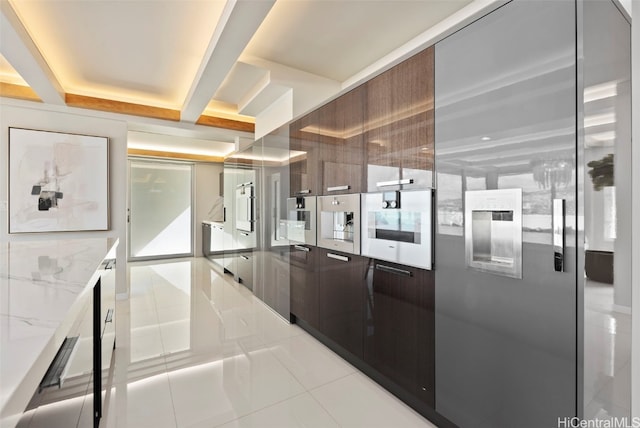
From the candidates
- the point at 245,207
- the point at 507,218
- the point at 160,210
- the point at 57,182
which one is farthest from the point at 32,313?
the point at 160,210

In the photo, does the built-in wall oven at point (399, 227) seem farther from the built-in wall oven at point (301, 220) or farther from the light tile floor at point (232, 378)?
the light tile floor at point (232, 378)

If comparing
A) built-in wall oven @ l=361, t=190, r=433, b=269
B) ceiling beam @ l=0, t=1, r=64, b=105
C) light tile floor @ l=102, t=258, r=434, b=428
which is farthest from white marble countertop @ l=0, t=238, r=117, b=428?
ceiling beam @ l=0, t=1, r=64, b=105

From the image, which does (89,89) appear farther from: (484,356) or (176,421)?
(484,356)

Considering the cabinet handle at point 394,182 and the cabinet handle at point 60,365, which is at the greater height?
the cabinet handle at point 394,182

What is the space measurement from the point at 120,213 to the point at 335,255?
3318 millimetres

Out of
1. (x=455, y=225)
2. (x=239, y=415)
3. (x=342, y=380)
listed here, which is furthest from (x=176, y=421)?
(x=455, y=225)

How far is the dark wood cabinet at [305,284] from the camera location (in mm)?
2758

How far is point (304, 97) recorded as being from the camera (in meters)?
3.50

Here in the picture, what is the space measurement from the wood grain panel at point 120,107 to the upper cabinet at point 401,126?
11.5ft

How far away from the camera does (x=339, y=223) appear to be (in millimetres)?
2475

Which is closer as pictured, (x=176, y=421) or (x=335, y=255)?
(x=176, y=421)

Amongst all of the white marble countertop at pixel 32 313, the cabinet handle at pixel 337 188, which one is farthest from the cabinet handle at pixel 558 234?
the white marble countertop at pixel 32 313

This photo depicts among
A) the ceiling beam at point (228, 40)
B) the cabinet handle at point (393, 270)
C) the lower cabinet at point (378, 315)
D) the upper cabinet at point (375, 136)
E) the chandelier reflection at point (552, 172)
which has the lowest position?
the lower cabinet at point (378, 315)

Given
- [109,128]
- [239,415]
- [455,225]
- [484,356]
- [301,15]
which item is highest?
[301,15]
